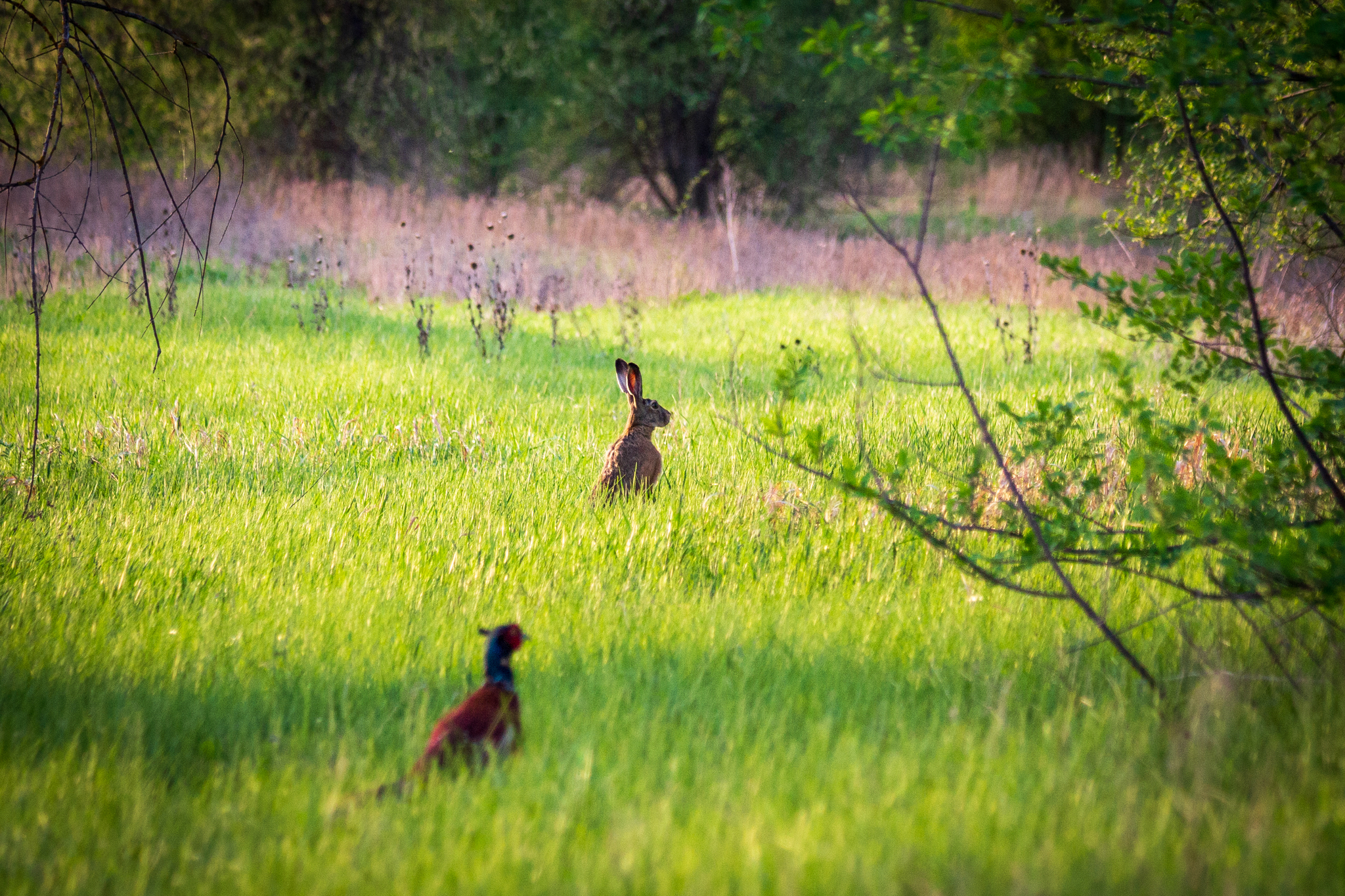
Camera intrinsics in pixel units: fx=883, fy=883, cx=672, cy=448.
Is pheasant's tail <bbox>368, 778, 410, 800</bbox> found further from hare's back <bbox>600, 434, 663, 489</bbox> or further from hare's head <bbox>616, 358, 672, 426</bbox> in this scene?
hare's head <bbox>616, 358, 672, 426</bbox>

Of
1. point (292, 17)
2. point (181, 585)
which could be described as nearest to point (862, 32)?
point (181, 585)

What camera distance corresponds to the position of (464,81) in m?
23.2

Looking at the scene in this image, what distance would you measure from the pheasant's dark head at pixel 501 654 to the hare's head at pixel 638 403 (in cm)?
252

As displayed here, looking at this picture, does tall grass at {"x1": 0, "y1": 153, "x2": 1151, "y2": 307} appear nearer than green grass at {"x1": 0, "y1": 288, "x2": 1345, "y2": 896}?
No

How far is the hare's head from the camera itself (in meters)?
5.02

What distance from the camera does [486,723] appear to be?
241 cm

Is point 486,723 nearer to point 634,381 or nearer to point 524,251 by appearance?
point 634,381

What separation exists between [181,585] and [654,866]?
257 cm

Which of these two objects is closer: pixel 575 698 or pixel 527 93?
pixel 575 698

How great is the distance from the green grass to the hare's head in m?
0.35

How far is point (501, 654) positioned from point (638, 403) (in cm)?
263

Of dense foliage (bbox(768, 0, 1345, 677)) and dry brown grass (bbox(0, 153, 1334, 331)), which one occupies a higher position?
dry brown grass (bbox(0, 153, 1334, 331))

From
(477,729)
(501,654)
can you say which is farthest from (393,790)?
(501,654)

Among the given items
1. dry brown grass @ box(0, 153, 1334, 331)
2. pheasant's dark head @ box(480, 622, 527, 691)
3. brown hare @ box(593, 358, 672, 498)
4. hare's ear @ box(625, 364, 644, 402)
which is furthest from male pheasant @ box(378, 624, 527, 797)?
dry brown grass @ box(0, 153, 1334, 331)
